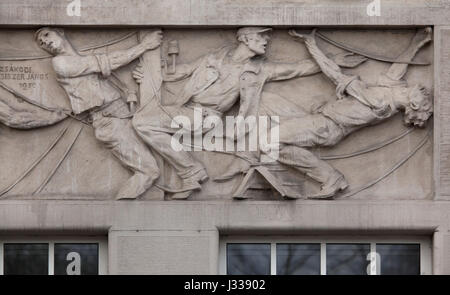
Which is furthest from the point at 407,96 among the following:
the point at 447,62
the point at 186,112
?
the point at 186,112

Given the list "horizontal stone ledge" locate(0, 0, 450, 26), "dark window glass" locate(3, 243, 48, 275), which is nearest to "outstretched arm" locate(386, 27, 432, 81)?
"horizontal stone ledge" locate(0, 0, 450, 26)

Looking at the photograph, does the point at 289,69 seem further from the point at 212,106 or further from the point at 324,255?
the point at 324,255

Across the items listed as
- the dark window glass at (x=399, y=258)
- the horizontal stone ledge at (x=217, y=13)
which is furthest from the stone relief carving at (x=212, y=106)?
the dark window glass at (x=399, y=258)

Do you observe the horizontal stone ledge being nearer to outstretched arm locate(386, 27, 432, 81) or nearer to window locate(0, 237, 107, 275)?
outstretched arm locate(386, 27, 432, 81)


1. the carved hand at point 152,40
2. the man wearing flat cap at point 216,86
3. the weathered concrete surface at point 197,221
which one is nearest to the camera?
the weathered concrete surface at point 197,221

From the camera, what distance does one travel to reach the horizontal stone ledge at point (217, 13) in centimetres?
2503

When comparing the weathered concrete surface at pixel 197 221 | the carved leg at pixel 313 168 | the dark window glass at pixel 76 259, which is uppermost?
the carved leg at pixel 313 168

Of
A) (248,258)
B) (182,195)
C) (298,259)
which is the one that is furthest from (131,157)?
(298,259)

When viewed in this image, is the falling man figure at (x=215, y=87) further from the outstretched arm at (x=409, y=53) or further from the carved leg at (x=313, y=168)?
the outstretched arm at (x=409, y=53)

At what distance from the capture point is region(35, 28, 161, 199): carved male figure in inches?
981

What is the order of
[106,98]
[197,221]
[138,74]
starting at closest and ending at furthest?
[197,221] < [106,98] < [138,74]

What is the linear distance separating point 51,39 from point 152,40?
3.12 feet

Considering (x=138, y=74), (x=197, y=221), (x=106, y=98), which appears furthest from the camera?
(x=138, y=74)

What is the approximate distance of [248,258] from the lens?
25.1m
